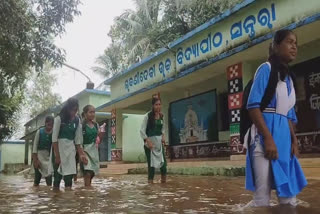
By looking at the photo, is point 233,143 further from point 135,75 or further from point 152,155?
point 135,75

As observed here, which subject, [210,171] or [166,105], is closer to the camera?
[210,171]

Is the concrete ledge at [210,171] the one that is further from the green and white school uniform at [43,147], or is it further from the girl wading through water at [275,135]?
the girl wading through water at [275,135]

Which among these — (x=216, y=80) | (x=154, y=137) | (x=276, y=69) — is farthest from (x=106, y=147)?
(x=276, y=69)

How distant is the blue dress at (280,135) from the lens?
2742mm

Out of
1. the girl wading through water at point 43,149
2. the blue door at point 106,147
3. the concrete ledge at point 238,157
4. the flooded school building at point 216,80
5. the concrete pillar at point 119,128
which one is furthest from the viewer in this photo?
the blue door at point 106,147

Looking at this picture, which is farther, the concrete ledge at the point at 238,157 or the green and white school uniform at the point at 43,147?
the concrete ledge at the point at 238,157

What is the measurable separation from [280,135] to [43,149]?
5.55 meters

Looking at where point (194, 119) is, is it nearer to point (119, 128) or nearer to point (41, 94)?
point (119, 128)

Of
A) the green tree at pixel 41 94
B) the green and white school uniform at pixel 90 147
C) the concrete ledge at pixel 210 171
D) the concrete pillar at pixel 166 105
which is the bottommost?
the concrete ledge at pixel 210 171

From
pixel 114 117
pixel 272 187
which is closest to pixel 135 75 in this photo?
pixel 114 117

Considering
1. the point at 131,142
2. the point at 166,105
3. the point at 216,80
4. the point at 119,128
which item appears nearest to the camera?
the point at 216,80

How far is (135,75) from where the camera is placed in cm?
1412

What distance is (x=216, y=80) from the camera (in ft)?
40.3

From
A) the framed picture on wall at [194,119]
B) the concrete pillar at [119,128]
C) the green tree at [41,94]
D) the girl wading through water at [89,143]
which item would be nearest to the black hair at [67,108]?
the girl wading through water at [89,143]
